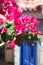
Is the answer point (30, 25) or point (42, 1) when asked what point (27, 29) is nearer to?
point (30, 25)

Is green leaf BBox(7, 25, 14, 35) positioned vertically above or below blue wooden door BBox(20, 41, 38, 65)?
above

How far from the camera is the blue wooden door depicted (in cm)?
718

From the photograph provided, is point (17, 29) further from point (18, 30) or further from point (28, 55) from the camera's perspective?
point (28, 55)

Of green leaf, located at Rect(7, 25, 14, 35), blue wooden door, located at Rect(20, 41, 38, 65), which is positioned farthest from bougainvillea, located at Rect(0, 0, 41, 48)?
blue wooden door, located at Rect(20, 41, 38, 65)

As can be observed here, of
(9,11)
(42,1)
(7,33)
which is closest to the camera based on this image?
(7,33)

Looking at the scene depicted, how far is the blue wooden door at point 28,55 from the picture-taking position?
7.18 metres

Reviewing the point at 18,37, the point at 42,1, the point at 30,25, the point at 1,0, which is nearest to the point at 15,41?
the point at 18,37

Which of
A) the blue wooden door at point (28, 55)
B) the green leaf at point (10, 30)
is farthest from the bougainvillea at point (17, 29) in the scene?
the blue wooden door at point (28, 55)

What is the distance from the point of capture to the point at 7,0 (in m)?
1.95

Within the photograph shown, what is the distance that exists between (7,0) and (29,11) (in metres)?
5.12

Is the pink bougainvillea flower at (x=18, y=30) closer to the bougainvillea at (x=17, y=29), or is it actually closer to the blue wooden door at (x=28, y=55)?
the bougainvillea at (x=17, y=29)

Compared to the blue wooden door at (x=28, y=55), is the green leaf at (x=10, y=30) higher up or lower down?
higher up

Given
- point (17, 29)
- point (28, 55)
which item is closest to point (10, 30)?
point (17, 29)

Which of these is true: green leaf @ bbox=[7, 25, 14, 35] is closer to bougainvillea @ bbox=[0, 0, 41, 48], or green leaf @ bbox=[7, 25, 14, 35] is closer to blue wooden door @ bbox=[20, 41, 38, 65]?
bougainvillea @ bbox=[0, 0, 41, 48]
